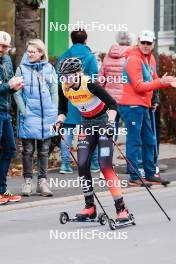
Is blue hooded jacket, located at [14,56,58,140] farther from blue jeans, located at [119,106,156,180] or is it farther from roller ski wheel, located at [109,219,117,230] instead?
roller ski wheel, located at [109,219,117,230]

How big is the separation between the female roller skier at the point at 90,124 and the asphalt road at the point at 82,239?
0.39 meters

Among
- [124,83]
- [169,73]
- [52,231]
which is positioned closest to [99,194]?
[124,83]

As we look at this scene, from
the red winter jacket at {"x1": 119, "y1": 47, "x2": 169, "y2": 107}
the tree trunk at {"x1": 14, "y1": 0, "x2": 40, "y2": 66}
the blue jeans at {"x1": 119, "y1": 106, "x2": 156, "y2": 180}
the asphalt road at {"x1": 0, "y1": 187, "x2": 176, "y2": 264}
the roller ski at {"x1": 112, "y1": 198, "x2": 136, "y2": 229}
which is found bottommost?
the asphalt road at {"x1": 0, "y1": 187, "x2": 176, "y2": 264}

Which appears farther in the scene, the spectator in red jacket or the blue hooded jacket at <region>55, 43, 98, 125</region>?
the blue hooded jacket at <region>55, 43, 98, 125</region>

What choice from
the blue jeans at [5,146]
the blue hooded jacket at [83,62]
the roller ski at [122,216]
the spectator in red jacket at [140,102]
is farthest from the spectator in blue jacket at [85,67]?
the roller ski at [122,216]

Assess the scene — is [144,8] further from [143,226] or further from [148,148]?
[143,226]

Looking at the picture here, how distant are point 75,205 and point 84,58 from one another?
115 inches

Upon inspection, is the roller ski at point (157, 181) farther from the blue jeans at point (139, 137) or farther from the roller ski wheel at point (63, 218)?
the roller ski wheel at point (63, 218)

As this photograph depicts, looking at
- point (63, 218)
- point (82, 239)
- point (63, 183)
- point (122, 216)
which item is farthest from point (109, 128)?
point (63, 183)

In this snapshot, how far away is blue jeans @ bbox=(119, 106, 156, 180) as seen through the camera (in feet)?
43.7

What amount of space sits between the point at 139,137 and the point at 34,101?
5.88 feet

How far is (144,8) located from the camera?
76.7 ft

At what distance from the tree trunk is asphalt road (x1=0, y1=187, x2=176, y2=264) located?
4246 mm

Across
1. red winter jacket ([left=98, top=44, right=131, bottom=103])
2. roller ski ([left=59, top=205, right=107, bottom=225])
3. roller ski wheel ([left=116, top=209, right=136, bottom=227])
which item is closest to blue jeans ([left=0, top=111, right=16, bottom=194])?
roller ski ([left=59, top=205, right=107, bottom=225])
